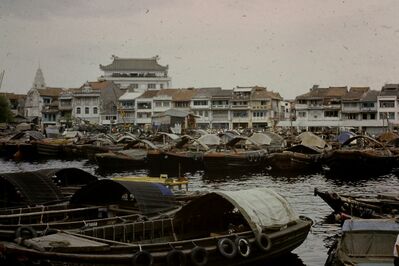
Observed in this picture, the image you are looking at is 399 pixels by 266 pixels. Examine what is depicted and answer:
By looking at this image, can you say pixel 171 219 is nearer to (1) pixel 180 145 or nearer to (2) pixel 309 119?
(1) pixel 180 145

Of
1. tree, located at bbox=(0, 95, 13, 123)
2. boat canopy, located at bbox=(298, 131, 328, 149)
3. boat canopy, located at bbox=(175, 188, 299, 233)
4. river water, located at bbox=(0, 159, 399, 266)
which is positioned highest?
tree, located at bbox=(0, 95, 13, 123)

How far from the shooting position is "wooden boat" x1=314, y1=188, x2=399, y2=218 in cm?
2036

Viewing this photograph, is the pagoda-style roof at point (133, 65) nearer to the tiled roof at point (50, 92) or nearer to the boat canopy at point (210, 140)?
the tiled roof at point (50, 92)

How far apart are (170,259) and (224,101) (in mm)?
79444

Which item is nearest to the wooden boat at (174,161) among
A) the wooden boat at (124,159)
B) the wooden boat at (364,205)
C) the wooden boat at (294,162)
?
the wooden boat at (124,159)

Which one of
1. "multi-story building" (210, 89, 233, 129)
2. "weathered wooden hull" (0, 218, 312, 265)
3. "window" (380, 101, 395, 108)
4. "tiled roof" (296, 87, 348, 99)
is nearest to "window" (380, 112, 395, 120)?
"window" (380, 101, 395, 108)

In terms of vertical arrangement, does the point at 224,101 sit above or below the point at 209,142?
above

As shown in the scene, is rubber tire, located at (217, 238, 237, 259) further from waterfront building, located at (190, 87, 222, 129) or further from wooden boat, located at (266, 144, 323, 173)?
waterfront building, located at (190, 87, 222, 129)

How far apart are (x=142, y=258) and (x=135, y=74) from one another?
10444 centimetres

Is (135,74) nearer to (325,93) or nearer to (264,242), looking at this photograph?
(325,93)

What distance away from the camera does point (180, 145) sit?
170 feet

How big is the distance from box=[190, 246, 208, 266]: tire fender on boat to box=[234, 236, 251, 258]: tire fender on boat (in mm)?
1041

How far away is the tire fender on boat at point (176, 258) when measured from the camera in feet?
45.1

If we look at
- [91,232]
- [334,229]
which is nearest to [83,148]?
[334,229]
